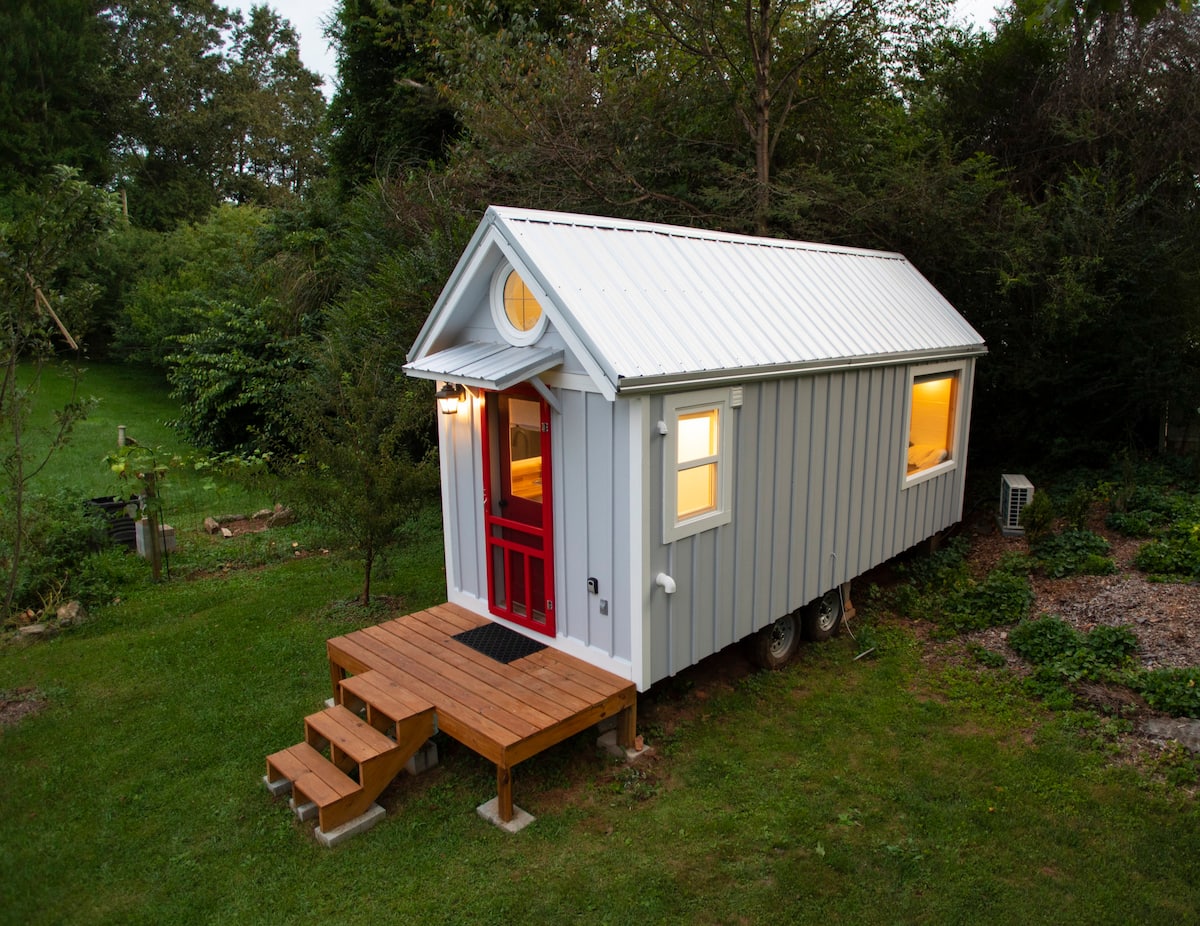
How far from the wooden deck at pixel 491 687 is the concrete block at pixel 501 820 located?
5 cm

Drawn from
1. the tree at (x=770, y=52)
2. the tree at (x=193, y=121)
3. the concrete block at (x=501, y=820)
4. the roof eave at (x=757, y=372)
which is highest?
the tree at (x=193, y=121)

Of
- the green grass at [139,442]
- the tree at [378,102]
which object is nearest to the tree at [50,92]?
the green grass at [139,442]

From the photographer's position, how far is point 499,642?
5.99 m

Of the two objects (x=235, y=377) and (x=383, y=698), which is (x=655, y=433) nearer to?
(x=383, y=698)

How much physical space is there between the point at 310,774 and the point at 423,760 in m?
0.76

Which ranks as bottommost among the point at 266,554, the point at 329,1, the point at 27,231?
the point at 266,554

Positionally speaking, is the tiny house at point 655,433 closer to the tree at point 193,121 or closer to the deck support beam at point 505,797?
the deck support beam at point 505,797

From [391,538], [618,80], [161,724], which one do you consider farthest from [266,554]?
[618,80]

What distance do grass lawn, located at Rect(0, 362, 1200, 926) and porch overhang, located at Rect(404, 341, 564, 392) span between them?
8.49 ft

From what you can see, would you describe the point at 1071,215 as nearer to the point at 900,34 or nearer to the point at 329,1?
the point at 900,34

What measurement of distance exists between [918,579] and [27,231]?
8.39 meters

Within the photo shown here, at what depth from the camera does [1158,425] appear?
34.5ft

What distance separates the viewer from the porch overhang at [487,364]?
5.12 metres

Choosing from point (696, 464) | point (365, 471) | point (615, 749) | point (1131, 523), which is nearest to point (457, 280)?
point (696, 464)
